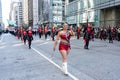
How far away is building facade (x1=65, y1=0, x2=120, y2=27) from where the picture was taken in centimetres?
5003

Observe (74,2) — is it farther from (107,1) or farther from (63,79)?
(63,79)

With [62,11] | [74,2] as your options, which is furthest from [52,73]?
[62,11]

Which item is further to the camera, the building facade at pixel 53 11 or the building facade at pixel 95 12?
the building facade at pixel 53 11

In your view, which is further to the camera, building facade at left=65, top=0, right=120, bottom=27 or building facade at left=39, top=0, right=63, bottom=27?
building facade at left=39, top=0, right=63, bottom=27

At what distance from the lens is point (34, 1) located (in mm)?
176750

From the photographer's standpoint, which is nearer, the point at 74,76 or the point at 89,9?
the point at 74,76

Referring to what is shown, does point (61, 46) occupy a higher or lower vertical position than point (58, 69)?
higher

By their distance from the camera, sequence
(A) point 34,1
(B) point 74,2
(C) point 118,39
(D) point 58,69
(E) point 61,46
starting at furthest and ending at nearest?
(A) point 34,1 → (B) point 74,2 → (C) point 118,39 → (D) point 58,69 → (E) point 61,46

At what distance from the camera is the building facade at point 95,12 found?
1970 inches

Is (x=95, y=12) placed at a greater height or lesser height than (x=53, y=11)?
lesser

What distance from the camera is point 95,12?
182 ft

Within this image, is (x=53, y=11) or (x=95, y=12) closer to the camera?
(x=95, y=12)

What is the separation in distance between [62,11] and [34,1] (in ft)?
176

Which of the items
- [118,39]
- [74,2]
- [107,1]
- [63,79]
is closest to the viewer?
[63,79]
